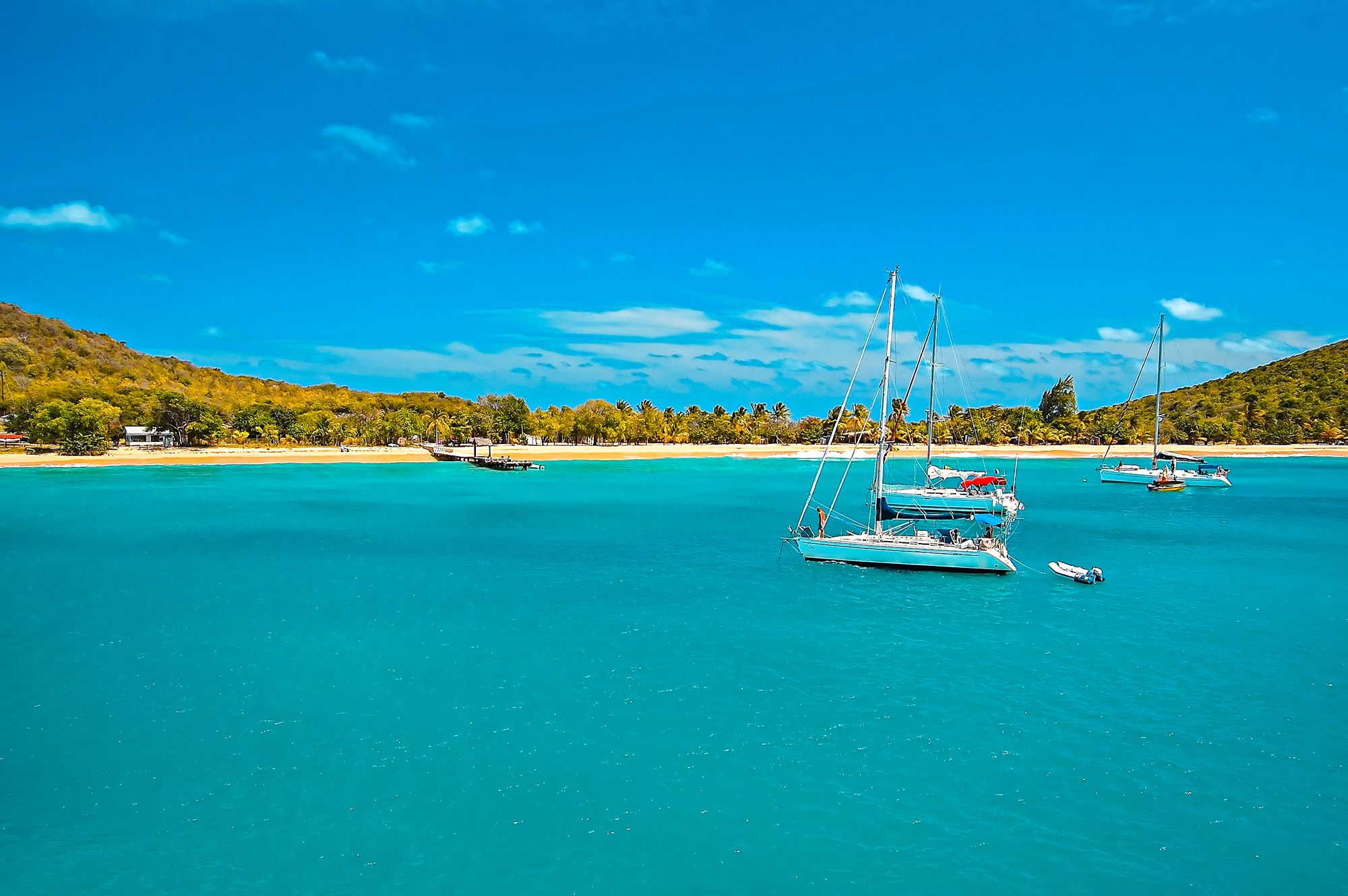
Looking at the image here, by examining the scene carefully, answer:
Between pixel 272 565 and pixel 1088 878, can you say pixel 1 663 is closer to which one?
pixel 272 565

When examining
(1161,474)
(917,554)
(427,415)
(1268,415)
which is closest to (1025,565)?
(917,554)

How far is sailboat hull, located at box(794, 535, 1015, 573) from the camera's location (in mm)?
35344

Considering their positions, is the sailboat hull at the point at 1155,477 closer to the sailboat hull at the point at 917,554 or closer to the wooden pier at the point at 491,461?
the sailboat hull at the point at 917,554

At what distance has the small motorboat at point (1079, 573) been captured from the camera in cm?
3509

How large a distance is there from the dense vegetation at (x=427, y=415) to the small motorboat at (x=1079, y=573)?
9341 centimetres

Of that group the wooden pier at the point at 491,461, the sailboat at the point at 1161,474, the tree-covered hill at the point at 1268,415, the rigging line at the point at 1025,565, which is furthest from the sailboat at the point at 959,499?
the tree-covered hill at the point at 1268,415

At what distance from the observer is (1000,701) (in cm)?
2033

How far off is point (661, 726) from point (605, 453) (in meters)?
115

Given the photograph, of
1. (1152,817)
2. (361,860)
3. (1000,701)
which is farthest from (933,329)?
(361,860)

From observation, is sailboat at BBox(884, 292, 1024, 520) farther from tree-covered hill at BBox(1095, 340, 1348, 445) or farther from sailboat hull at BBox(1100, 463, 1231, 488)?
tree-covered hill at BBox(1095, 340, 1348, 445)

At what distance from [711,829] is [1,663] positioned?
831 inches

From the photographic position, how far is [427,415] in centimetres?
→ 16150

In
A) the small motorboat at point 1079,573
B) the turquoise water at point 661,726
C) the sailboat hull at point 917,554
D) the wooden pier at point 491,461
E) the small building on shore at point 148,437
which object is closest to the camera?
the turquoise water at point 661,726

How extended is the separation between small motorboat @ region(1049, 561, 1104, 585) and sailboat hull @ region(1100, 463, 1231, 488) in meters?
57.4
